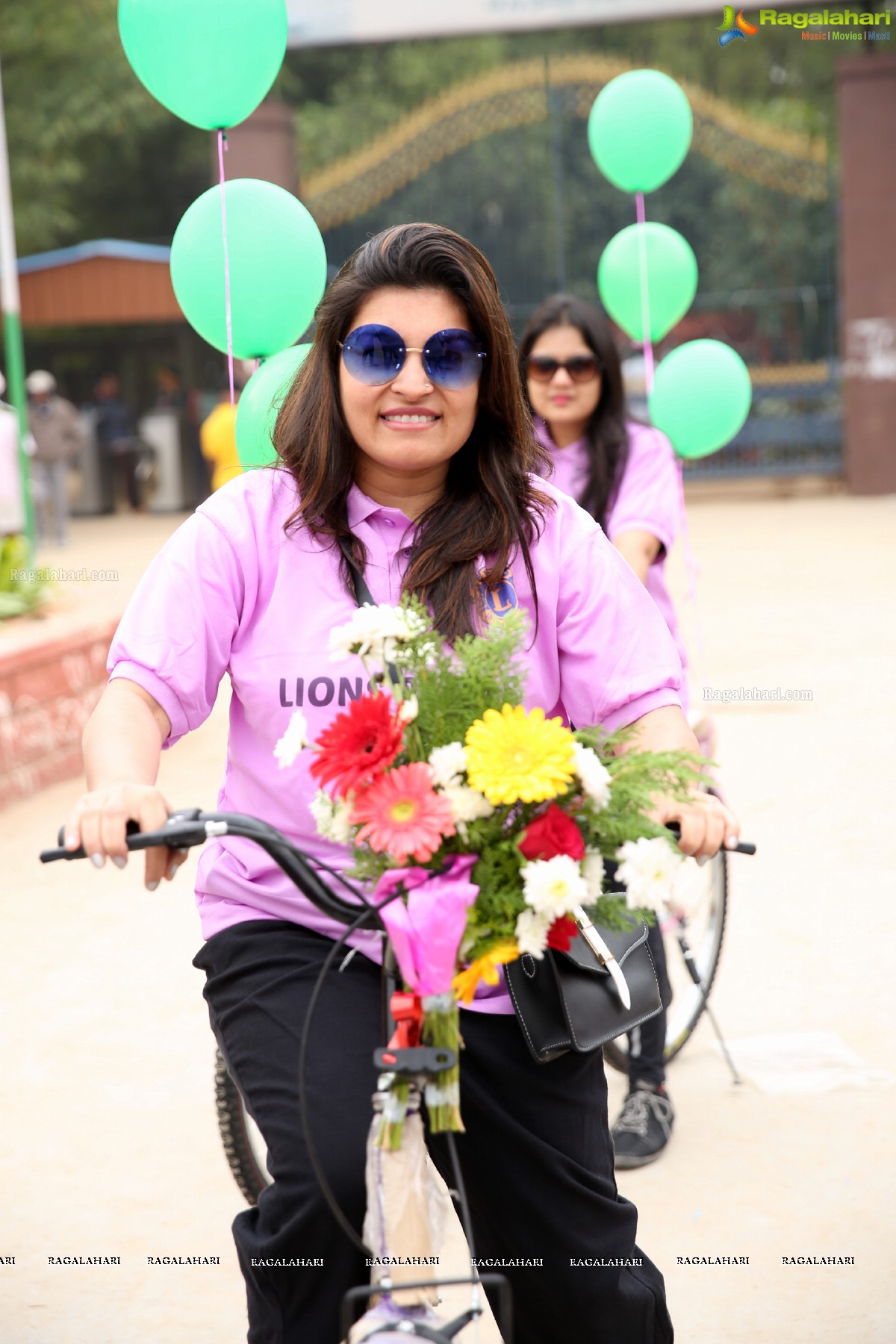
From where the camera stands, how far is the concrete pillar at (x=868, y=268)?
638 inches

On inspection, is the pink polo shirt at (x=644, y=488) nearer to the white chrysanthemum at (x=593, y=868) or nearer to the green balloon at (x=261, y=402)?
the green balloon at (x=261, y=402)

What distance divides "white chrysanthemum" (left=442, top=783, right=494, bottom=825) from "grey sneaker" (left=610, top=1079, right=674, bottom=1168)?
82.2 inches

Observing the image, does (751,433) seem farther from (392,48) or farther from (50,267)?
(392,48)

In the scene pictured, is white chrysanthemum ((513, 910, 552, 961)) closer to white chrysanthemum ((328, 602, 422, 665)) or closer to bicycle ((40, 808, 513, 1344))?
bicycle ((40, 808, 513, 1344))

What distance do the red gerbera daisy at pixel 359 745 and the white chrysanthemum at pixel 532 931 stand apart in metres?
0.23

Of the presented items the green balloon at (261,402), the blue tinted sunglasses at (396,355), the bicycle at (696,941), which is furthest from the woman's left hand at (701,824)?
the bicycle at (696,941)

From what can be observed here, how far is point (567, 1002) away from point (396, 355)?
0.94 meters

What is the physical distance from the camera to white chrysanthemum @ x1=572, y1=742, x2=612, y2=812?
5.35 ft

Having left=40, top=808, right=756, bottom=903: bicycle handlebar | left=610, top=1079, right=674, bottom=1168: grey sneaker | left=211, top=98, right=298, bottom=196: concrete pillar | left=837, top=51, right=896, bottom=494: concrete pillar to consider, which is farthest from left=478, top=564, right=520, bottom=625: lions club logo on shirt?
left=837, top=51, right=896, bottom=494: concrete pillar

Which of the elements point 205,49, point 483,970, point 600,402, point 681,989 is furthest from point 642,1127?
point 205,49

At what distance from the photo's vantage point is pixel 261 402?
3393 mm

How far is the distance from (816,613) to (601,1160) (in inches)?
335

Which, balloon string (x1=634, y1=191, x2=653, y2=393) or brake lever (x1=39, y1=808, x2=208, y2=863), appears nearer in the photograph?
brake lever (x1=39, y1=808, x2=208, y2=863)

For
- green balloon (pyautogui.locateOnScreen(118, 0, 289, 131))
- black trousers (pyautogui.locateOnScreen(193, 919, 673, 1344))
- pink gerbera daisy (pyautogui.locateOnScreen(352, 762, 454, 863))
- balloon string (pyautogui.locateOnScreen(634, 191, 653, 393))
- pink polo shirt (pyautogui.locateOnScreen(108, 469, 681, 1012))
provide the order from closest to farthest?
pink gerbera daisy (pyautogui.locateOnScreen(352, 762, 454, 863)) → black trousers (pyautogui.locateOnScreen(193, 919, 673, 1344)) → pink polo shirt (pyautogui.locateOnScreen(108, 469, 681, 1012)) → green balloon (pyautogui.locateOnScreen(118, 0, 289, 131)) → balloon string (pyautogui.locateOnScreen(634, 191, 653, 393))
